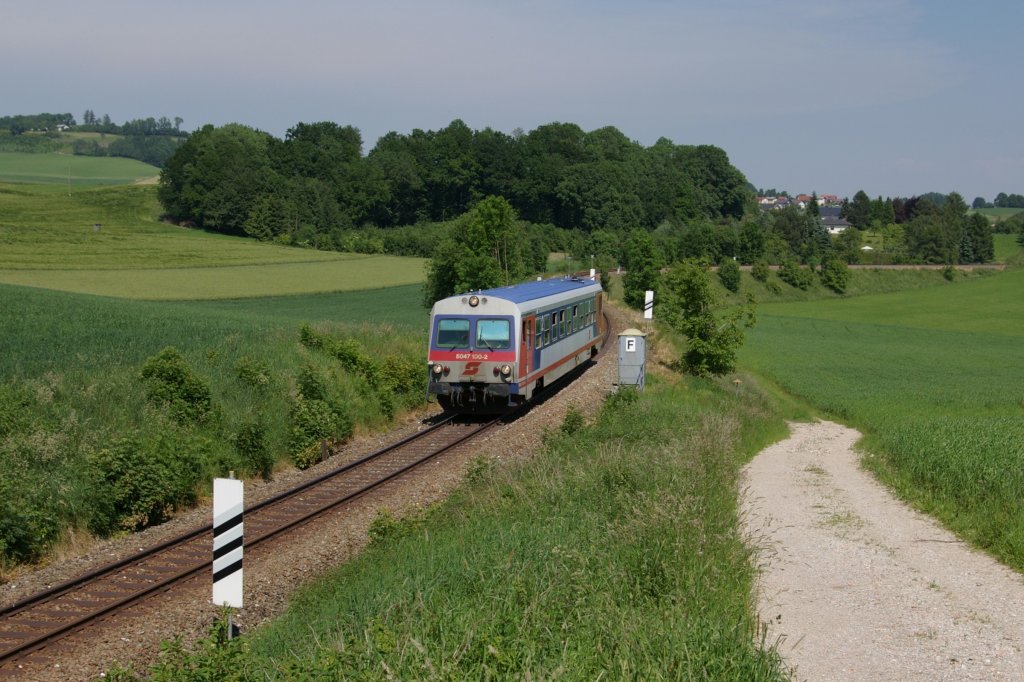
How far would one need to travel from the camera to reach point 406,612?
8367 millimetres

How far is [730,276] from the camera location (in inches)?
3853

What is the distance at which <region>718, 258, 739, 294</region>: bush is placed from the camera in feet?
321

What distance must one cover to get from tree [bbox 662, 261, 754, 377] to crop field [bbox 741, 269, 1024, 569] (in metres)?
4.68

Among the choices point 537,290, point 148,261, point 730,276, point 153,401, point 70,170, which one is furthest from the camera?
point 70,170

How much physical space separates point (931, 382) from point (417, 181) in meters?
91.7

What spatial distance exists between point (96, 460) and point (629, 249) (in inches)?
2303

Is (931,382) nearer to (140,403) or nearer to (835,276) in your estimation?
(140,403)

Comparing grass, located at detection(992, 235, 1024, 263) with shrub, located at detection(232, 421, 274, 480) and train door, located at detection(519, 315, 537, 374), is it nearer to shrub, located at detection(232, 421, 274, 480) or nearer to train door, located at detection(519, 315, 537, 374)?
train door, located at detection(519, 315, 537, 374)

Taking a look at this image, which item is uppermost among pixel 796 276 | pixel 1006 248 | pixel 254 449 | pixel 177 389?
pixel 177 389

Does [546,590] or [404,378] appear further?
[404,378]

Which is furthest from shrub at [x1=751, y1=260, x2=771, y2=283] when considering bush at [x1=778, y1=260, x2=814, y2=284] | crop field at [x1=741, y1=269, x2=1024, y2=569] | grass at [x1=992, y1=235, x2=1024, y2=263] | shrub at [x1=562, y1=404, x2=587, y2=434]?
shrub at [x1=562, y1=404, x2=587, y2=434]

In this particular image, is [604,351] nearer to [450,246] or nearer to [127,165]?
[450,246]

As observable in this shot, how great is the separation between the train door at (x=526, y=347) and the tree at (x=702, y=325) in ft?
33.3

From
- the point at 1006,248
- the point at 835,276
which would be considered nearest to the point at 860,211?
the point at 1006,248
